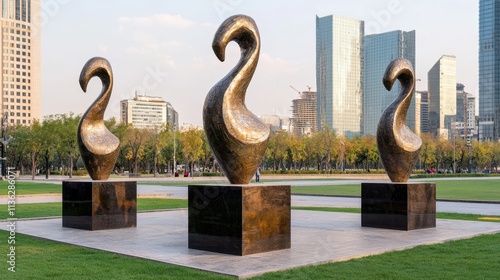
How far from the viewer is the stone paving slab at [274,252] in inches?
360

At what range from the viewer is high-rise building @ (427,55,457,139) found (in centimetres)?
18025

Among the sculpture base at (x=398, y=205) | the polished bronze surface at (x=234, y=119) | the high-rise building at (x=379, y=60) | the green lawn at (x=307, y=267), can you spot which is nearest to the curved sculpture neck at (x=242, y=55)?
the polished bronze surface at (x=234, y=119)

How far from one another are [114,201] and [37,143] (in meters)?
46.8

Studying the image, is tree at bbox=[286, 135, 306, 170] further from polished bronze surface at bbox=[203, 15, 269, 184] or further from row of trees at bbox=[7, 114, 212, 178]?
polished bronze surface at bbox=[203, 15, 269, 184]

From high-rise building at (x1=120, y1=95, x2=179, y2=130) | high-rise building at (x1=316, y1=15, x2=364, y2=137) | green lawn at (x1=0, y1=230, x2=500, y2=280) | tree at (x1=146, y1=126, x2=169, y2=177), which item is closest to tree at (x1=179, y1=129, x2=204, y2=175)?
tree at (x1=146, y1=126, x2=169, y2=177)

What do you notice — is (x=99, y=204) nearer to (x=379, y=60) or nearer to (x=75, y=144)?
(x=75, y=144)

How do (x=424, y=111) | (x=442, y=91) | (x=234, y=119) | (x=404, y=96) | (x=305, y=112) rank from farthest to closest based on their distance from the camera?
(x=442, y=91) → (x=424, y=111) → (x=305, y=112) → (x=404, y=96) → (x=234, y=119)

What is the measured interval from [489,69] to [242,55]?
148183 millimetres

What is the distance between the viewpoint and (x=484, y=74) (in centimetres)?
14650

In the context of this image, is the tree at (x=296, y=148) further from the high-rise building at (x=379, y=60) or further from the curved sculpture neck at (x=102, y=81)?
the curved sculpture neck at (x=102, y=81)

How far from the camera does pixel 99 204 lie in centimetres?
1373

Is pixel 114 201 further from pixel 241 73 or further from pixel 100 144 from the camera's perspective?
pixel 241 73

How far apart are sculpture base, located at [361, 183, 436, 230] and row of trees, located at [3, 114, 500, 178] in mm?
44128

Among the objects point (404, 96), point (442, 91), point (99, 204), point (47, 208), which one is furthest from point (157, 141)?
point (442, 91)
